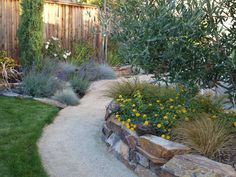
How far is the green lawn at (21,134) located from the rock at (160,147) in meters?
1.16

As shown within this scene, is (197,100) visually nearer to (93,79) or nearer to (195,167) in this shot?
(195,167)

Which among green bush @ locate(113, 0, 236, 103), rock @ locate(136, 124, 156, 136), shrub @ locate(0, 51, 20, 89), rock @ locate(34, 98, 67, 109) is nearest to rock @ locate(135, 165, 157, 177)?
rock @ locate(136, 124, 156, 136)

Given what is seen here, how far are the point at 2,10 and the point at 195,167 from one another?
7.00 metres

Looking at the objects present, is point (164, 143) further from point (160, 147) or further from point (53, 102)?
point (53, 102)

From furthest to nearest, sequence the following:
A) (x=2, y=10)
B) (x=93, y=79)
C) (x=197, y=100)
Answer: (x=93, y=79) → (x=2, y=10) → (x=197, y=100)

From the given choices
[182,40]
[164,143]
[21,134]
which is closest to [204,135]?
[164,143]

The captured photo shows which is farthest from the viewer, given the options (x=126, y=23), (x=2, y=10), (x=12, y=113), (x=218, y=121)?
(x=2, y=10)

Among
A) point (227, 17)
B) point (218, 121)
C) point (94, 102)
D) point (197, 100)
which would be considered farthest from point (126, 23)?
point (94, 102)

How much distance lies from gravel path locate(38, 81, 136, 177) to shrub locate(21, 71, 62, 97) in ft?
3.43

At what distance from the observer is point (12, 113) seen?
595cm

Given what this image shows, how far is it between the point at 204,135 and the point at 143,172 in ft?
2.65

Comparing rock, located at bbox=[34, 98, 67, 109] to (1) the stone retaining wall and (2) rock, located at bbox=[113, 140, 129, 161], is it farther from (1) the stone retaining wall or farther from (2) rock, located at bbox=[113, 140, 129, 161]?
(2) rock, located at bbox=[113, 140, 129, 161]

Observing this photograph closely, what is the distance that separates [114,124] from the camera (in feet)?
15.7

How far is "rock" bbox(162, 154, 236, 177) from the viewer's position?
3.22m
